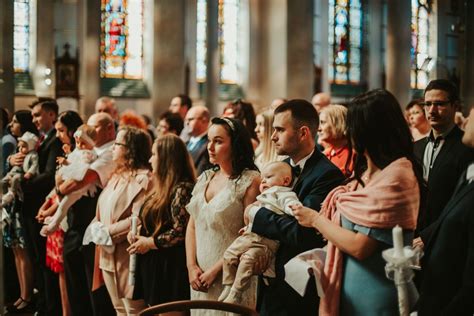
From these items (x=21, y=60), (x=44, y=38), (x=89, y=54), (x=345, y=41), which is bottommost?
(x=21, y=60)

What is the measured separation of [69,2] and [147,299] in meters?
12.8

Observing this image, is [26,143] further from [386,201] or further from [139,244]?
[386,201]

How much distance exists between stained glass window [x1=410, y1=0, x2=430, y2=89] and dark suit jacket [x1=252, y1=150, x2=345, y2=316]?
17.3 metres

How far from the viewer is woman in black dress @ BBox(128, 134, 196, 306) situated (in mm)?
4770

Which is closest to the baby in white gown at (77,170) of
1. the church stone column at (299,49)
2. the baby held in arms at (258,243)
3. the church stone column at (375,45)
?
the baby held in arms at (258,243)

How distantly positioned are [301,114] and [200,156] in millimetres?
2861

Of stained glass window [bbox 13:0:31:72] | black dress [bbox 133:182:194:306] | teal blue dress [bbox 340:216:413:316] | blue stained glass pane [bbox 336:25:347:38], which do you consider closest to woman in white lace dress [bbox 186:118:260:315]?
black dress [bbox 133:182:194:306]

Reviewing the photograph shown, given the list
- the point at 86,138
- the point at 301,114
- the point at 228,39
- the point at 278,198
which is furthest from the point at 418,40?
the point at 278,198

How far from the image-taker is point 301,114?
3.77 m

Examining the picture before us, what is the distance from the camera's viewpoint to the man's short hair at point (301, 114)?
3.76 metres

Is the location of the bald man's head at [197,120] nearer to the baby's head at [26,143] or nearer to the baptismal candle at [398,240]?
the baby's head at [26,143]

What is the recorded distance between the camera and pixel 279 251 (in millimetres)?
3787

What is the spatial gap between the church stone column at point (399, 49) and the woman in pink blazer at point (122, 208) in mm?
17033

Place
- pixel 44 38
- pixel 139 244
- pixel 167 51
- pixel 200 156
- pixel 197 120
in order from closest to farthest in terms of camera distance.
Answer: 1. pixel 139 244
2. pixel 200 156
3. pixel 197 120
4. pixel 44 38
5. pixel 167 51
